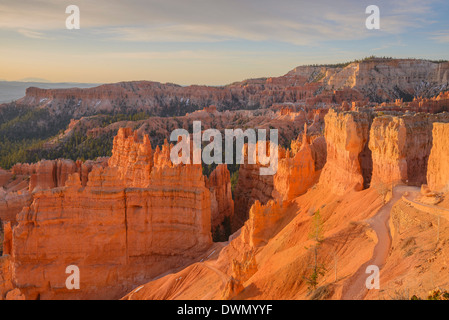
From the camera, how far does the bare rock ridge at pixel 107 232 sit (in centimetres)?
2738

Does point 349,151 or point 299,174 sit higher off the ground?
point 349,151

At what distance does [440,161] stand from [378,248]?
5.56m

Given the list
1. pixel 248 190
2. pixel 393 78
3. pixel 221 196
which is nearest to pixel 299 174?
pixel 221 196

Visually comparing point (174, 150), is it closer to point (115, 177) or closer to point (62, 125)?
point (115, 177)

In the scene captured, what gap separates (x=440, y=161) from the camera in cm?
1850

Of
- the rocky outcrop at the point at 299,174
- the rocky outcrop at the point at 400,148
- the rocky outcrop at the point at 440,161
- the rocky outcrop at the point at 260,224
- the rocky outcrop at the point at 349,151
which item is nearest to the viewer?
the rocky outcrop at the point at 440,161

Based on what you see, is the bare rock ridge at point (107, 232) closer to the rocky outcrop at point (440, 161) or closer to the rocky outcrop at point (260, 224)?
the rocky outcrop at point (260, 224)

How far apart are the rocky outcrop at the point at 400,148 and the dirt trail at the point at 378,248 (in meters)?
1.18

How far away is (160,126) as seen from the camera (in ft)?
309

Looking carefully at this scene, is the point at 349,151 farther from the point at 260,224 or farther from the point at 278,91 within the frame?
the point at 278,91

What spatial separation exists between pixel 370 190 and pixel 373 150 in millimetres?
2237

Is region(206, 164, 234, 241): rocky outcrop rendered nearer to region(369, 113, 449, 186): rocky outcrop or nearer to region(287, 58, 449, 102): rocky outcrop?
region(369, 113, 449, 186): rocky outcrop

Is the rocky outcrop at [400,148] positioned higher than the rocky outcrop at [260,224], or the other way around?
the rocky outcrop at [400,148]

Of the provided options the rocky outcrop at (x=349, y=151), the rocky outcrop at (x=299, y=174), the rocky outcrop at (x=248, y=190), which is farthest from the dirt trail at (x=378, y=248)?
the rocky outcrop at (x=248, y=190)
